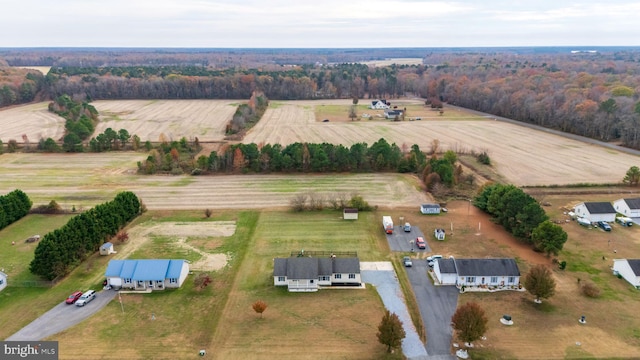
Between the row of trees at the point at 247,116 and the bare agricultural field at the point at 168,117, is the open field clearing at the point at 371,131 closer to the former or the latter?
the bare agricultural field at the point at 168,117

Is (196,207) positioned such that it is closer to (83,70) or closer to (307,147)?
(307,147)

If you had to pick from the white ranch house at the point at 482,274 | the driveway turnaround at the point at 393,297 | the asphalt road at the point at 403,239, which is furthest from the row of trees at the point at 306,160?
the white ranch house at the point at 482,274

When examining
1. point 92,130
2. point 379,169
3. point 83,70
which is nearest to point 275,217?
point 379,169

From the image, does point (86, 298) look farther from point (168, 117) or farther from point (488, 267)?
point (168, 117)

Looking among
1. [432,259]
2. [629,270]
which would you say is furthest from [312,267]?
[629,270]

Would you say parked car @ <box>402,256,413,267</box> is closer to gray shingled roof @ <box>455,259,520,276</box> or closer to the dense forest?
gray shingled roof @ <box>455,259,520,276</box>

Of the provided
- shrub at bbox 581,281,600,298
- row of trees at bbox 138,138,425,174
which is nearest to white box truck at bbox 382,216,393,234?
shrub at bbox 581,281,600,298
